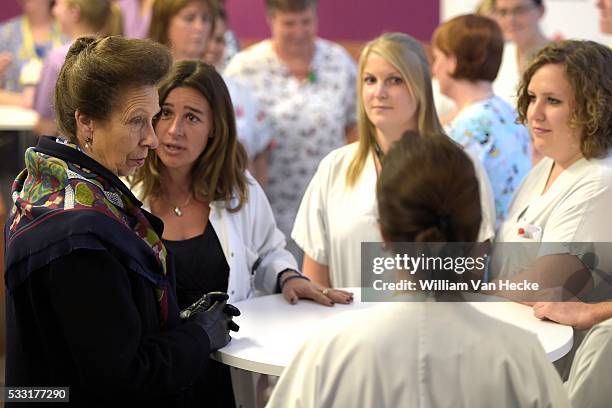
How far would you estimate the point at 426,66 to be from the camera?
3.16 meters

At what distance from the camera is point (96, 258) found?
174cm

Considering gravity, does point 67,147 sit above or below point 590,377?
above

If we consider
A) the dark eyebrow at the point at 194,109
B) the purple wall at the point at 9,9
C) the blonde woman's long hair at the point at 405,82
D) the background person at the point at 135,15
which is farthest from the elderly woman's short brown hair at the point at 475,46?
the purple wall at the point at 9,9

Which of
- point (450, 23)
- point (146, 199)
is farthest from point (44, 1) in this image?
point (146, 199)

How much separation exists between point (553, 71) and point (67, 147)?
150 cm

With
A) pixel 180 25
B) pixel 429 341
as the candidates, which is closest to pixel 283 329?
pixel 429 341

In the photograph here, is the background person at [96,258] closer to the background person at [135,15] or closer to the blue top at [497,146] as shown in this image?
the blue top at [497,146]

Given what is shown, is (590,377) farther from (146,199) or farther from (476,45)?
(476,45)

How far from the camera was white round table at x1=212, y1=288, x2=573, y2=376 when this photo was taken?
6.76ft

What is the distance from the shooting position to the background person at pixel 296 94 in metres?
4.39

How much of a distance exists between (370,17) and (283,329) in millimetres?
4822

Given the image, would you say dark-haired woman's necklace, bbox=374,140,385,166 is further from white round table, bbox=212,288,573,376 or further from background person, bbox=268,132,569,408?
background person, bbox=268,132,569,408

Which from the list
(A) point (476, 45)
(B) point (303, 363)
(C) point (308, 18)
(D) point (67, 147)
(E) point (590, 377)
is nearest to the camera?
(B) point (303, 363)

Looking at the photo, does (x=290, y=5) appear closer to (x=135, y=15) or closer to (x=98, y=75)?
(x=135, y=15)
